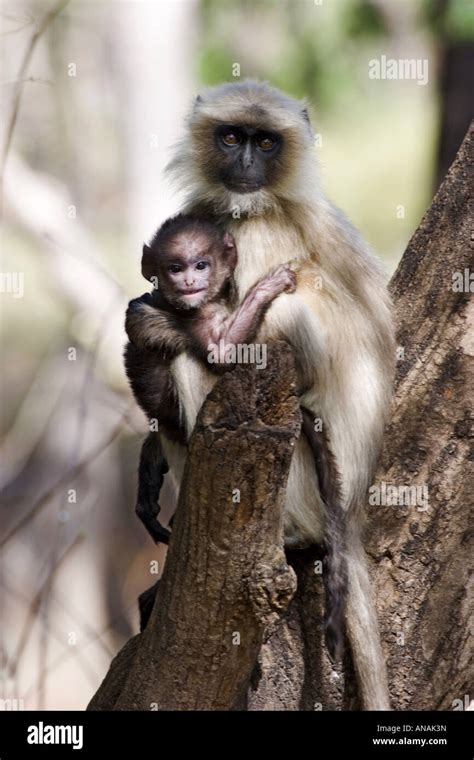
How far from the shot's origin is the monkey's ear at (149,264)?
14.4 feet

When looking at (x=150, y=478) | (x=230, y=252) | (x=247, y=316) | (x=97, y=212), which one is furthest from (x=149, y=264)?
(x=97, y=212)

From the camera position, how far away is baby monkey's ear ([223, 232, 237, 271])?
4.40m

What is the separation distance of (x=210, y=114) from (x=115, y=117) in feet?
22.5

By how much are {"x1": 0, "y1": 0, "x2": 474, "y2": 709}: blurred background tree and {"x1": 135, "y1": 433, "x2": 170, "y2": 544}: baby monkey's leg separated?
6.45 ft

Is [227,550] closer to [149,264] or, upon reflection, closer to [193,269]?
[193,269]

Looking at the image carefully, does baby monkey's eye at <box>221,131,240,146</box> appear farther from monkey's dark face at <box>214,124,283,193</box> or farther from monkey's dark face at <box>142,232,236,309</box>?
monkey's dark face at <box>142,232,236,309</box>

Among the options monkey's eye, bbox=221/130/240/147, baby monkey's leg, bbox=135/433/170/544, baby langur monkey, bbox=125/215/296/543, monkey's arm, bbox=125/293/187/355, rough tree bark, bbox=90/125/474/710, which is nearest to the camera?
rough tree bark, bbox=90/125/474/710

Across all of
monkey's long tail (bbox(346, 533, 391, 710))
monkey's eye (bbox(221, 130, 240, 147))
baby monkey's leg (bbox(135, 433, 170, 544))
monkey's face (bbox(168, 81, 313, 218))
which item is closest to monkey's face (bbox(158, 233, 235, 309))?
monkey's face (bbox(168, 81, 313, 218))

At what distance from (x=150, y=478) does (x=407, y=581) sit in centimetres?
126

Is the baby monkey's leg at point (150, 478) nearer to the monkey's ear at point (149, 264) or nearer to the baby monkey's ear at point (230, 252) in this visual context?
the monkey's ear at point (149, 264)

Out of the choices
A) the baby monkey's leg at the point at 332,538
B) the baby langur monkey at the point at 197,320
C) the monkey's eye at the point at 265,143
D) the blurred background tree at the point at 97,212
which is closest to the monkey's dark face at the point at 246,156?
the monkey's eye at the point at 265,143

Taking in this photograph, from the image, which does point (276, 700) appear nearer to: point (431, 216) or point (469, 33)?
point (431, 216)

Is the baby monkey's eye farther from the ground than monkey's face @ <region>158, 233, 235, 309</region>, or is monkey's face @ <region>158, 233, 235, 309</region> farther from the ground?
the baby monkey's eye

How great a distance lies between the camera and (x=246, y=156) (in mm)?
4574
